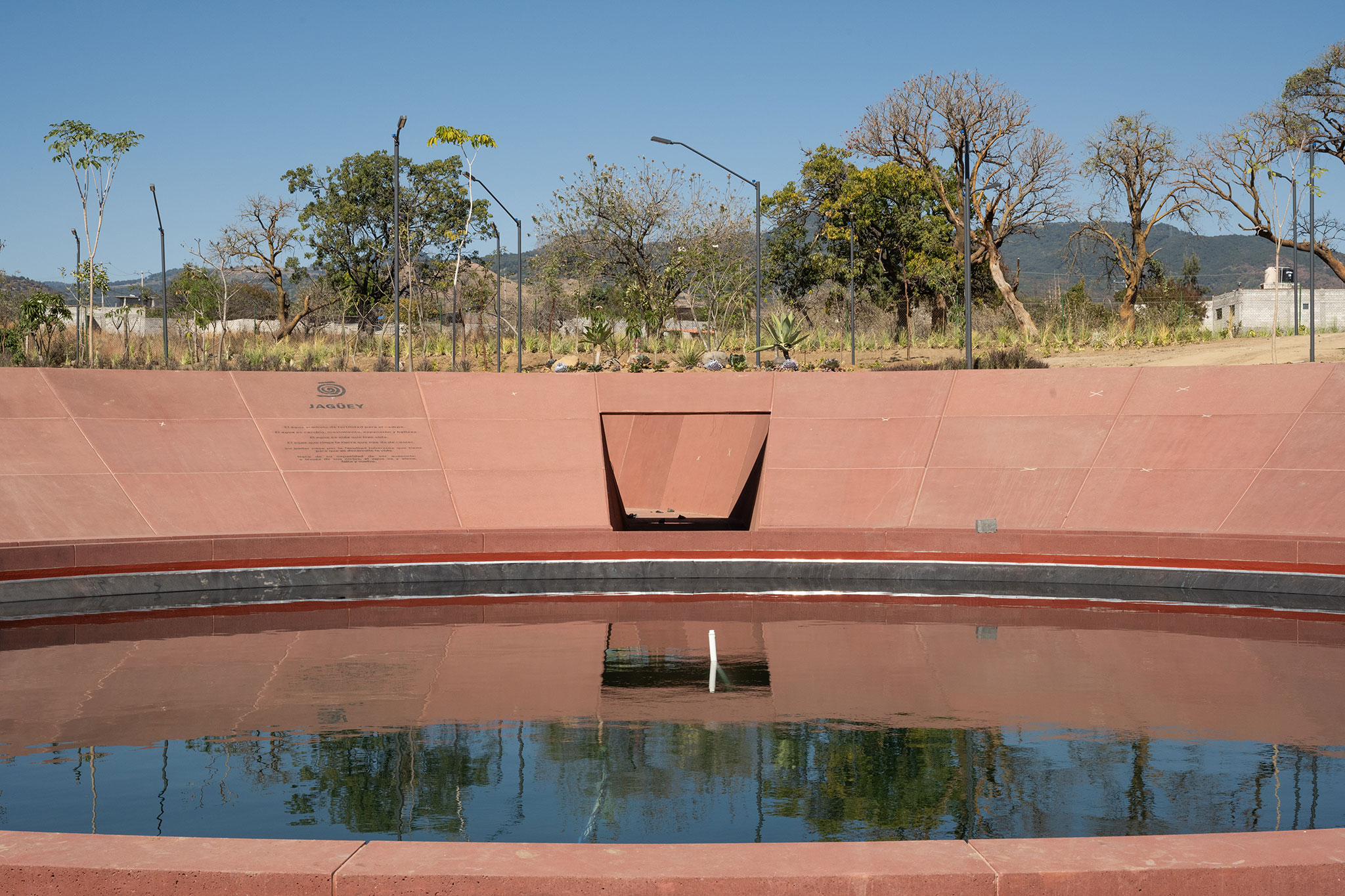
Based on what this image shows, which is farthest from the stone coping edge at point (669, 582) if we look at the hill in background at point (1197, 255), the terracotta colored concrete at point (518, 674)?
the hill in background at point (1197, 255)

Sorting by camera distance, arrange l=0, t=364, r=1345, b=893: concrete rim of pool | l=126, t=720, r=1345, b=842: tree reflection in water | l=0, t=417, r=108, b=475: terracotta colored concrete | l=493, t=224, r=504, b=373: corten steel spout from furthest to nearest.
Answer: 1. l=493, t=224, r=504, b=373: corten steel spout
2. l=0, t=417, r=108, b=475: terracotta colored concrete
3. l=0, t=364, r=1345, b=893: concrete rim of pool
4. l=126, t=720, r=1345, b=842: tree reflection in water

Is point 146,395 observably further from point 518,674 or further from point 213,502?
point 518,674

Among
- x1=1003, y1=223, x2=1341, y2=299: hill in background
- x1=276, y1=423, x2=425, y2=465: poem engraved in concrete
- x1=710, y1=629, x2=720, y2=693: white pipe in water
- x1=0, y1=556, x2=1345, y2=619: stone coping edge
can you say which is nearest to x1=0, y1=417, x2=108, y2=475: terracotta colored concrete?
x1=276, y1=423, x2=425, y2=465: poem engraved in concrete

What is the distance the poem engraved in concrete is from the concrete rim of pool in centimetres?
4

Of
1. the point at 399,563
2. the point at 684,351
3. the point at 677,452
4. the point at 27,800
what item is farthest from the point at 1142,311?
the point at 27,800

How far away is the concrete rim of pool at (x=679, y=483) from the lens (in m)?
12.5

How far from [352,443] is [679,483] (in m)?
4.69

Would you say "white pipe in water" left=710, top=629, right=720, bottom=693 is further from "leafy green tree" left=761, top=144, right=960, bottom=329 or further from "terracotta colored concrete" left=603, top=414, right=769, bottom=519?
"leafy green tree" left=761, top=144, right=960, bottom=329

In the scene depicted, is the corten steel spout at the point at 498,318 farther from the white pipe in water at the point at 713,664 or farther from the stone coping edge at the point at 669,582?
the white pipe in water at the point at 713,664

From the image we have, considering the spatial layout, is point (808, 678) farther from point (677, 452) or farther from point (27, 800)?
point (677, 452)

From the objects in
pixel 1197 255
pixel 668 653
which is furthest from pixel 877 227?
pixel 1197 255

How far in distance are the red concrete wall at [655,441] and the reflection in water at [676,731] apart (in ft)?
10.7

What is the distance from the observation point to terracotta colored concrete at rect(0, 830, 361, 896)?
Answer: 12.7 ft

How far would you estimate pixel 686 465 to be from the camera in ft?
54.0
